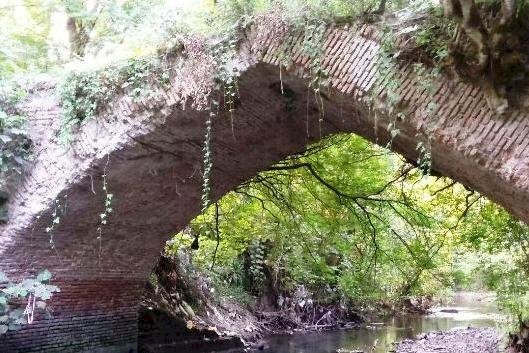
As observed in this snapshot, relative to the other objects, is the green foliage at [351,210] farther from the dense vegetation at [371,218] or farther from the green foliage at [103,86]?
the green foliage at [103,86]

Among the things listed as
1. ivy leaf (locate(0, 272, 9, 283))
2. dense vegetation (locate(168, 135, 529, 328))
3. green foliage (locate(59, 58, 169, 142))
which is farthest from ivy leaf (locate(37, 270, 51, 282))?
dense vegetation (locate(168, 135, 529, 328))

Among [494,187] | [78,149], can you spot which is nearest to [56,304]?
[78,149]

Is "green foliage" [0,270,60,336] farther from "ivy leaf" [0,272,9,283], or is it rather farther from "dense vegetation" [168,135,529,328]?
"dense vegetation" [168,135,529,328]

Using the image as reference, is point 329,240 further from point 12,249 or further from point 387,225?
point 12,249

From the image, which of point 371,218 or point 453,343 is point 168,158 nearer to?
point 371,218

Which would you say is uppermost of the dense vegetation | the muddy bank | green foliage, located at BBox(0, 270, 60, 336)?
the dense vegetation

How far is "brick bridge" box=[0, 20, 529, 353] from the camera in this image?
3385 mm

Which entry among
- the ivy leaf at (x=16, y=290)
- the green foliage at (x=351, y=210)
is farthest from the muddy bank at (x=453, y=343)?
the ivy leaf at (x=16, y=290)

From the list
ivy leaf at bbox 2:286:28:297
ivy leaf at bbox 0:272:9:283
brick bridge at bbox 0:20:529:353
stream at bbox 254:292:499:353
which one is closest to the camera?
brick bridge at bbox 0:20:529:353

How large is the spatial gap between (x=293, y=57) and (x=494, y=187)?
1603 millimetres

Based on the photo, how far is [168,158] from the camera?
5.40 metres

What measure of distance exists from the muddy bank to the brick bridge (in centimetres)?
584

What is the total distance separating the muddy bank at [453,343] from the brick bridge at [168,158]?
584cm

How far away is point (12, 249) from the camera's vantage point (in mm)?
5414
